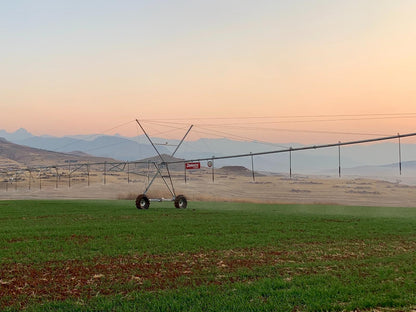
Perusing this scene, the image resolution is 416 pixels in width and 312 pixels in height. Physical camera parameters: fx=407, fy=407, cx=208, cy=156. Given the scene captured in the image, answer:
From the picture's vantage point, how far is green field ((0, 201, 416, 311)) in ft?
35.3

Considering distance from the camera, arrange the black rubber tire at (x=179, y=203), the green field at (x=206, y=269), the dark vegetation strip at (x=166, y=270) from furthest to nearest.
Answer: the black rubber tire at (x=179, y=203), the dark vegetation strip at (x=166, y=270), the green field at (x=206, y=269)

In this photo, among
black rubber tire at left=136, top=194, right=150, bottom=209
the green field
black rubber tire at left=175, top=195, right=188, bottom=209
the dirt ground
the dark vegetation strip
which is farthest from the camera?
the dirt ground

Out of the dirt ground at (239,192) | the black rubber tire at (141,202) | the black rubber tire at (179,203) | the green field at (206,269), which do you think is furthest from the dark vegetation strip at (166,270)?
the dirt ground at (239,192)

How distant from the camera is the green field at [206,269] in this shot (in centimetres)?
1074

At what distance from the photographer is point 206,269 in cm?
1452

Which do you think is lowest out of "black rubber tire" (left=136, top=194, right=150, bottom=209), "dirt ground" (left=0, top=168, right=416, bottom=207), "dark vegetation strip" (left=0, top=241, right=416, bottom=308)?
"dirt ground" (left=0, top=168, right=416, bottom=207)

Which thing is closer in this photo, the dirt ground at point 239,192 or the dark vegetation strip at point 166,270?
the dark vegetation strip at point 166,270

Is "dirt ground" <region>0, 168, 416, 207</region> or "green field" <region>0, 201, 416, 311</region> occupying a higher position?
"green field" <region>0, 201, 416, 311</region>

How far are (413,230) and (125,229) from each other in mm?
18612

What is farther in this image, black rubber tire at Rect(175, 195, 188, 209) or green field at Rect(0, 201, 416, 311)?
black rubber tire at Rect(175, 195, 188, 209)

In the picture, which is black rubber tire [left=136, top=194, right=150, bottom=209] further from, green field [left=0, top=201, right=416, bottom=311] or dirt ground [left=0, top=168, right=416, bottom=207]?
dirt ground [left=0, top=168, right=416, bottom=207]

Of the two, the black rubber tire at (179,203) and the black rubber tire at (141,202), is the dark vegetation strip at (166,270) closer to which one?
the black rubber tire at (141,202)

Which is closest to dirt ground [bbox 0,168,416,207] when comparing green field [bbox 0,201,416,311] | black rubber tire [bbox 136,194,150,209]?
black rubber tire [bbox 136,194,150,209]

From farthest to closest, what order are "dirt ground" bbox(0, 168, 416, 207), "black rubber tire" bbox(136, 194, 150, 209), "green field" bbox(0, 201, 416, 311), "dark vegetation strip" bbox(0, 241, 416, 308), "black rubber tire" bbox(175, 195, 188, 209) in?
"dirt ground" bbox(0, 168, 416, 207), "black rubber tire" bbox(175, 195, 188, 209), "black rubber tire" bbox(136, 194, 150, 209), "dark vegetation strip" bbox(0, 241, 416, 308), "green field" bbox(0, 201, 416, 311)
